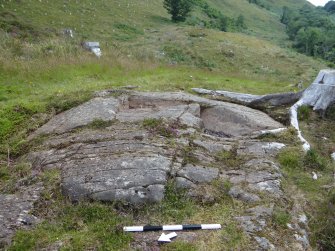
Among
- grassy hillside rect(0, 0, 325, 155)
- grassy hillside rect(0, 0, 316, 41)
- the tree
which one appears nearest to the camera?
grassy hillside rect(0, 0, 325, 155)

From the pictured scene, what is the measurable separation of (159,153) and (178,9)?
203ft

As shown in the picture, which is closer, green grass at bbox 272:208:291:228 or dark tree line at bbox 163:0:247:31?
green grass at bbox 272:208:291:228

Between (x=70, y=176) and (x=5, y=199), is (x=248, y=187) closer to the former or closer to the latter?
(x=70, y=176)

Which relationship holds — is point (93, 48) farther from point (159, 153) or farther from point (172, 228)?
point (172, 228)

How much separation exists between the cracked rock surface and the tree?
5684 centimetres

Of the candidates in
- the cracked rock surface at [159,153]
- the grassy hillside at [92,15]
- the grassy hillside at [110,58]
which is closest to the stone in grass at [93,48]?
the grassy hillside at [110,58]

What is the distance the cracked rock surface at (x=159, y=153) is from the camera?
809 cm

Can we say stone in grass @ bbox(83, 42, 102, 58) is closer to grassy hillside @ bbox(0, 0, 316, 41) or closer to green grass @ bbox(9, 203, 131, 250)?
green grass @ bbox(9, 203, 131, 250)

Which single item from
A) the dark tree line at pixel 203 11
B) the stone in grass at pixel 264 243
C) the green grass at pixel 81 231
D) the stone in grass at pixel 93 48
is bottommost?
the green grass at pixel 81 231

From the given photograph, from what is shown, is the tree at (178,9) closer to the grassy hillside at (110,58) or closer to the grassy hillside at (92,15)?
the grassy hillside at (92,15)

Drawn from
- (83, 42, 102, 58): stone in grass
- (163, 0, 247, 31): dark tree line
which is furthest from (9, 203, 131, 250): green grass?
(163, 0, 247, 31): dark tree line

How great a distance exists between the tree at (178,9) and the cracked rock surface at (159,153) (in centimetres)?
5684

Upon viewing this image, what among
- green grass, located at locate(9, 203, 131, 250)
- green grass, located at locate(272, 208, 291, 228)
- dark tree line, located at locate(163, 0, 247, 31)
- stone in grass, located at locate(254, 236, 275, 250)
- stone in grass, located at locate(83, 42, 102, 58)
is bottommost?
green grass, located at locate(9, 203, 131, 250)

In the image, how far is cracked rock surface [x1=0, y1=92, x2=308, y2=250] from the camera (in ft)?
26.6
